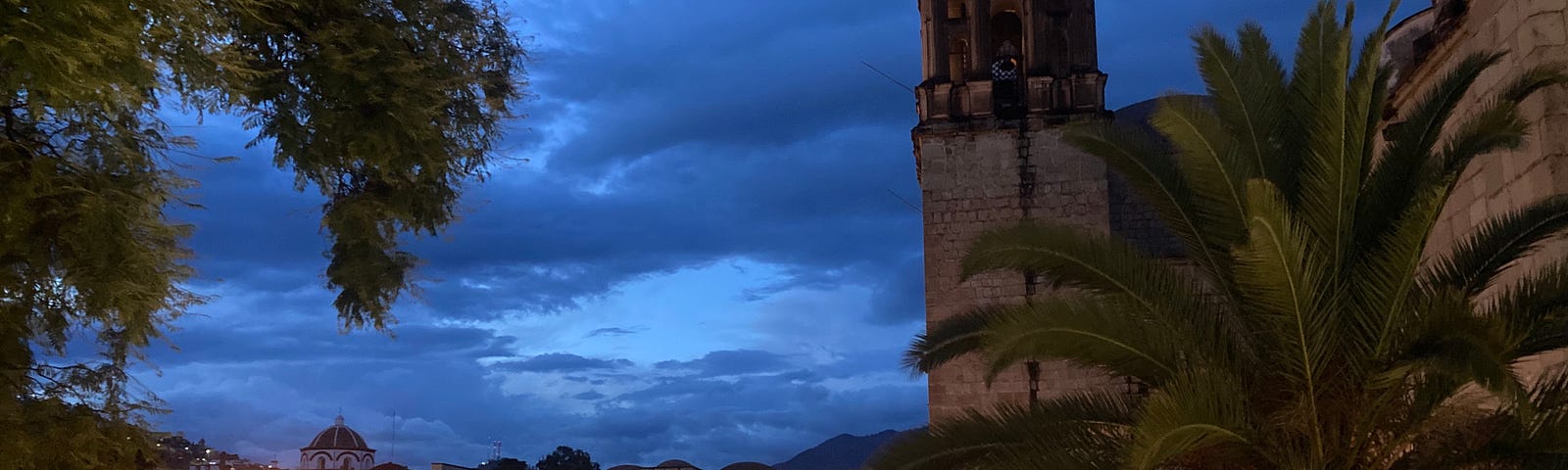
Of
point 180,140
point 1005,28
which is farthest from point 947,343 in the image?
point 1005,28

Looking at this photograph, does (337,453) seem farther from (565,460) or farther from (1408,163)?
(1408,163)

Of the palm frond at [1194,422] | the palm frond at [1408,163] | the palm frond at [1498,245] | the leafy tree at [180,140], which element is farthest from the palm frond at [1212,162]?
the leafy tree at [180,140]

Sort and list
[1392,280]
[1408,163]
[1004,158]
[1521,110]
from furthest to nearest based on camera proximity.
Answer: [1004,158] → [1521,110] → [1408,163] → [1392,280]

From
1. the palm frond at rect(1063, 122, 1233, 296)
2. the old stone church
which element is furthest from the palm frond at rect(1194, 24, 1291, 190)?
the old stone church

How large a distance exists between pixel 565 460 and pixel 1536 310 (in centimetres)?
6147

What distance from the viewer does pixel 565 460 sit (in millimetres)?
64562

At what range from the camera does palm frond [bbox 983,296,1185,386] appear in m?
6.50

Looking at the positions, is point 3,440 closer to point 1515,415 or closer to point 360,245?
point 360,245

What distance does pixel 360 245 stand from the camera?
6348 millimetres

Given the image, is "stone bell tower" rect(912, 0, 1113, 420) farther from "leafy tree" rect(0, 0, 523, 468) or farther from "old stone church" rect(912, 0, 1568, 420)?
"leafy tree" rect(0, 0, 523, 468)

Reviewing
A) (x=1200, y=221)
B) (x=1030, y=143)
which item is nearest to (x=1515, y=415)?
(x=1200, y=221)

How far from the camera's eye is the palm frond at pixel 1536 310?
5992mm

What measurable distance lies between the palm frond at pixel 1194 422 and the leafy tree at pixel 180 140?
143 inches

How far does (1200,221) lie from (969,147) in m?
11.1
